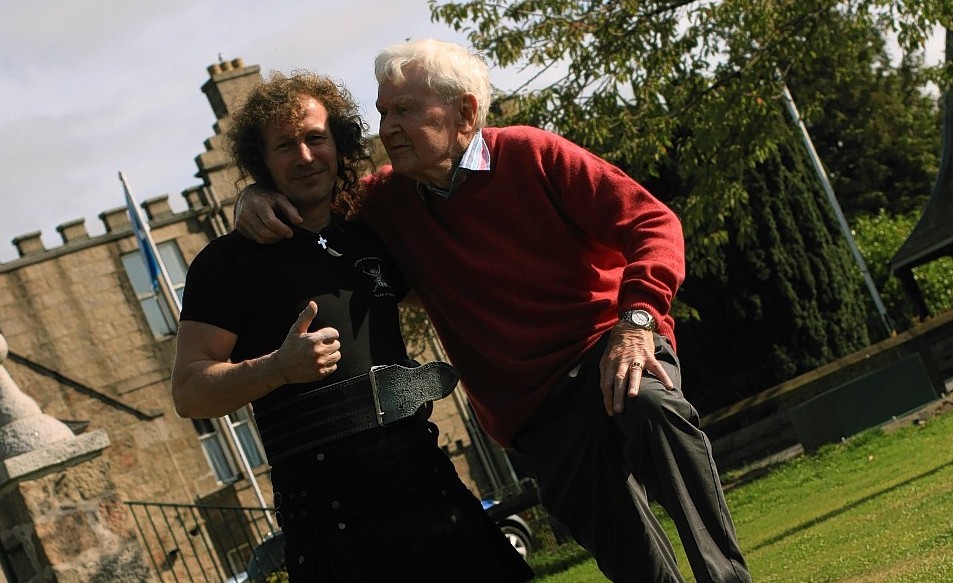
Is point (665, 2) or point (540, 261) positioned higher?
point (665, 2)

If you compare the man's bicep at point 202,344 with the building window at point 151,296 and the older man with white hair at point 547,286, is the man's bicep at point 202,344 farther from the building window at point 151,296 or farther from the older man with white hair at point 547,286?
the building window at point 151,296

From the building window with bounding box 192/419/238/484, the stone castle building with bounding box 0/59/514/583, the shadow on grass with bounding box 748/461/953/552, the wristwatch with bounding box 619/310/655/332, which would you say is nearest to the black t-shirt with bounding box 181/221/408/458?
the wristwatch with bounding box 619/310/655/332

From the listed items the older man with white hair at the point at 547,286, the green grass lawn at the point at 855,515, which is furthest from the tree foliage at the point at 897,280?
the older man with white hair at the point at 547,286

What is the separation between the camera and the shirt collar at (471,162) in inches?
162

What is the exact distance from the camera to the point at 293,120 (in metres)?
4.11

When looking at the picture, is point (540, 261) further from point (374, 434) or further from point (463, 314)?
point (374, 434)

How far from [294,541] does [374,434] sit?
0.39 m

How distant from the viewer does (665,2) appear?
42.2 feet

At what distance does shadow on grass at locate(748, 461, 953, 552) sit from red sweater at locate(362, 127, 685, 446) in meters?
5.48

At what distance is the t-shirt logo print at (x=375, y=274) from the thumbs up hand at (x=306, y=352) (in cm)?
44

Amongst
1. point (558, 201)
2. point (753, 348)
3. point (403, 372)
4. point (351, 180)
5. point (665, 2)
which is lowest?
point (753, 348)

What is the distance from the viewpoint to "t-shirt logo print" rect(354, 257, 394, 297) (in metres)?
4.11

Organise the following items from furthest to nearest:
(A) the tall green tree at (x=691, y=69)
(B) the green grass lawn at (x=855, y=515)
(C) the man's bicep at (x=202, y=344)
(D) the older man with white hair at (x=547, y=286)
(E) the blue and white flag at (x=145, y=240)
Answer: (E) the blue and white flag at (x=145, y=240) → (A) the tall green tree at (x=691, y=69) → (B) the green grass lawn at (x=855, y=515) → (C) the man's bicep at (x=202, y=344) → (D) the older man with white hair at (x=547, y=286)

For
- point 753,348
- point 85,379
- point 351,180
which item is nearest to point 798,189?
Answer: point 753,348
